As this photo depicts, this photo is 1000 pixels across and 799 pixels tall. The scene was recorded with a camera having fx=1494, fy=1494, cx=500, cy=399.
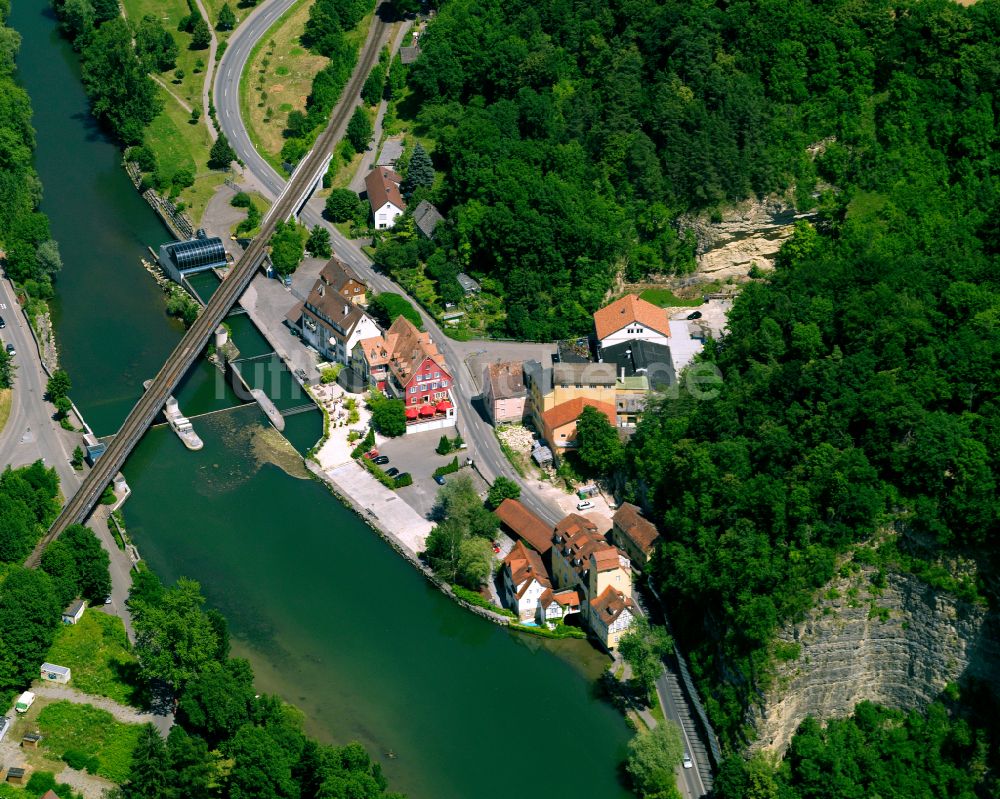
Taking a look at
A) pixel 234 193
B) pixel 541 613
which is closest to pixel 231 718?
pixel 541 613

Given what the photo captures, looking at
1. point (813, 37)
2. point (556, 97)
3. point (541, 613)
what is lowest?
point (541, 613)

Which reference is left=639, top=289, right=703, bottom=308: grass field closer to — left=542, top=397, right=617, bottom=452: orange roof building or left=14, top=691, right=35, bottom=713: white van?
left=542, top=397, right=617, bottom=452: orange roof building

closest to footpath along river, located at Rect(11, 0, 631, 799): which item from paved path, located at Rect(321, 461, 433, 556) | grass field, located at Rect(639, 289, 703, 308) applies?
paved path, located at Rect(321, 461, 433, 556)

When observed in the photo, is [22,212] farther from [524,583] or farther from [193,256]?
[524,583]

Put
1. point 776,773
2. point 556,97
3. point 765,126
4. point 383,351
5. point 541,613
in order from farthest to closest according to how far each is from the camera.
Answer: point 556,97, point 765,126, point 383,351, point 541,613, point 776,773

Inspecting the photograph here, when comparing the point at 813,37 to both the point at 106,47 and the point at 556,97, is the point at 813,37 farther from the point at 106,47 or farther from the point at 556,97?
the point at 106,47

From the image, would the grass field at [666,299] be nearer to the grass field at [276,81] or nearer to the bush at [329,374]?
the bush at [329,374]

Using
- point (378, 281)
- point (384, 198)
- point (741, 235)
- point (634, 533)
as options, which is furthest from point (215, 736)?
point (741, 235)
